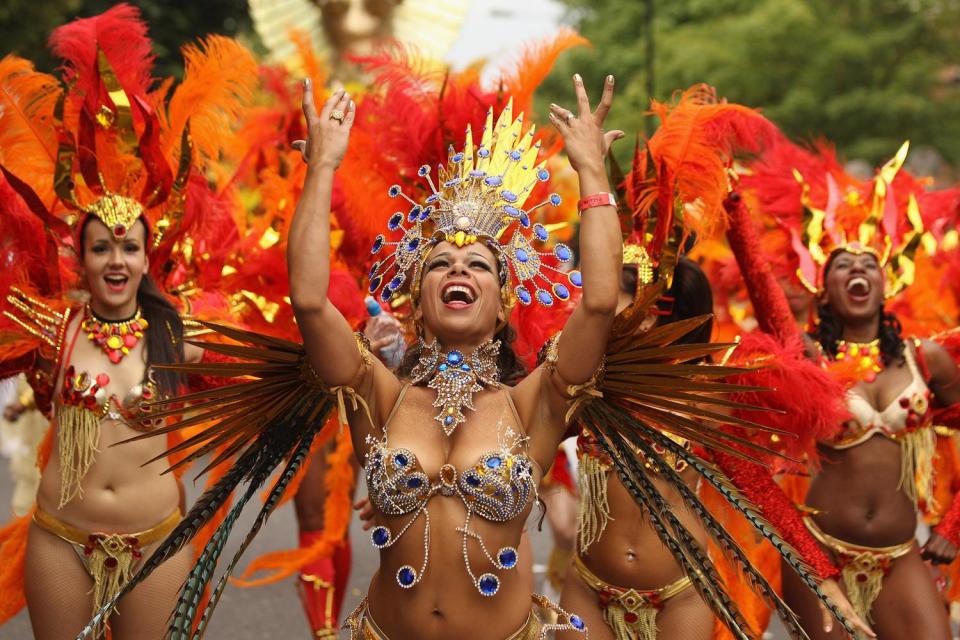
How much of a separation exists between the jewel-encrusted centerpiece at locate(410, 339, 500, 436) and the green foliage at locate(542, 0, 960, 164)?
16.1 metres

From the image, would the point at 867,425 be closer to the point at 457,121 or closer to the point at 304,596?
the point at 457,121

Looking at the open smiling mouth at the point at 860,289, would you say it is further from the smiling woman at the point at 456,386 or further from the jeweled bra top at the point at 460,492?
the jeweled bra top at the point at 460,492

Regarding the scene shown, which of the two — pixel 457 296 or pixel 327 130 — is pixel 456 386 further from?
pixel 327 130

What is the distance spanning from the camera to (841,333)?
5.37 metres

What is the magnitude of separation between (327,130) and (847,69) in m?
18.9

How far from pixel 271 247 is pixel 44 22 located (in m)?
8.69

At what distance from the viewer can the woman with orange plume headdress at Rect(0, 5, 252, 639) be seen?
14.5ft

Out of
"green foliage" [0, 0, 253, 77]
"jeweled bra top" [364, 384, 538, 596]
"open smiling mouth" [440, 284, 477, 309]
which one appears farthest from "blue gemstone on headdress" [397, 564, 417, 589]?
"green foliage" [0, 0, 253, 77]

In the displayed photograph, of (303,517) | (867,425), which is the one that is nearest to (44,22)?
(303,517)

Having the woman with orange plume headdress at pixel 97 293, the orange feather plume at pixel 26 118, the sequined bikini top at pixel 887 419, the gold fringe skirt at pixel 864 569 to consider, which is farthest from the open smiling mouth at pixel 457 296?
the gold fringe skirt at pixel 864 569

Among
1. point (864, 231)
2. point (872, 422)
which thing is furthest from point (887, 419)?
point (864, 231)

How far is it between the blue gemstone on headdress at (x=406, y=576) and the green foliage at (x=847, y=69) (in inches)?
648

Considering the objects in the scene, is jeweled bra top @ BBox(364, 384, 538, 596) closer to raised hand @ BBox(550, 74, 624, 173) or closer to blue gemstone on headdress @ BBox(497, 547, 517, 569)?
blue gemstone on headdress @ BBox(497, 547, 517, 569)

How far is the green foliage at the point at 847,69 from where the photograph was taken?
20062 mm
